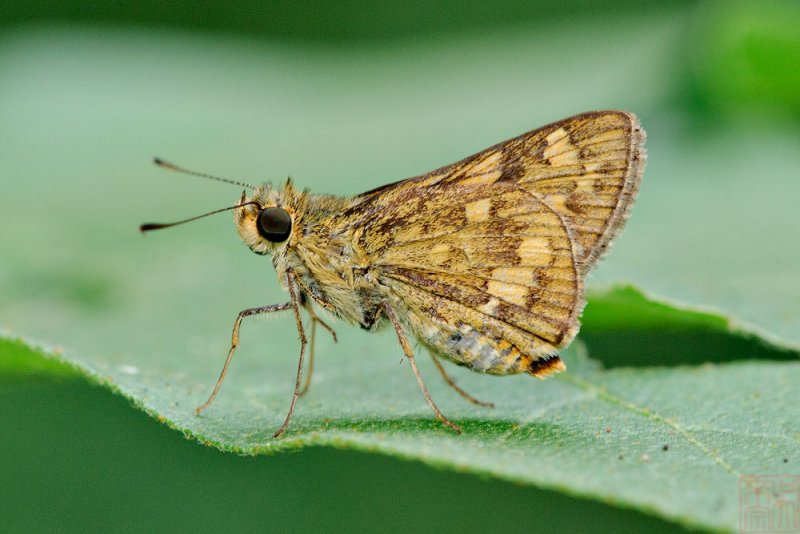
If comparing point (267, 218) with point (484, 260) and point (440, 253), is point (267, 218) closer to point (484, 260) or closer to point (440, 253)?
point (440, 253)

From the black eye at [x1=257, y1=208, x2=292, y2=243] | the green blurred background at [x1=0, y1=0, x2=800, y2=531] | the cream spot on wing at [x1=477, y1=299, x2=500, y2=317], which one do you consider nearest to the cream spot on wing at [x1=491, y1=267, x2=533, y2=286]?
the cream spot on wing at [x1=477, y1=299, x2=500, y2=317]

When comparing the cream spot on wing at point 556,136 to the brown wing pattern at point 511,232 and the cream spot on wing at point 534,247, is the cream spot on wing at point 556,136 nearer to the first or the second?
the brown wing pattern at point 511,232

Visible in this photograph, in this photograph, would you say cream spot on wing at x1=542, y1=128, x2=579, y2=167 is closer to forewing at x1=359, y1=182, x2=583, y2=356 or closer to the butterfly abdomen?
forewing at x1=359, y1=182, x2=583, y2=356

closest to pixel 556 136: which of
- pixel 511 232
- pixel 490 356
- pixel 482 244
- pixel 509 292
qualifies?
pixel 511 232

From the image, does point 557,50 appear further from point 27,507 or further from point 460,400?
point 27,507

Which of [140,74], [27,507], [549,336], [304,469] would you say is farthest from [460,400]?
[140,74]

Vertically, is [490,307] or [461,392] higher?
[490,307]

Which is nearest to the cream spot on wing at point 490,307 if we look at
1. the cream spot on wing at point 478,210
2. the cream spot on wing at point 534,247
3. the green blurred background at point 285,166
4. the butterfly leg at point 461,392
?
the cream spot on wing at point 534,247
